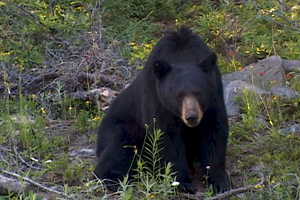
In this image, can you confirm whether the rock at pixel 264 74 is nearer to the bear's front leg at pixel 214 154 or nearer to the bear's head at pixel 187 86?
the bear's front leg at pixel 214 154

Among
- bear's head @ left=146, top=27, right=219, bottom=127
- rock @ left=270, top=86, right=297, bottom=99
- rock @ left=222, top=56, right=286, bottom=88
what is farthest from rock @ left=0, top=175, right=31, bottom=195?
rock @ left=222, top=56, right=286, bottom=88

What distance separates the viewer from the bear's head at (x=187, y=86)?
5.46 m

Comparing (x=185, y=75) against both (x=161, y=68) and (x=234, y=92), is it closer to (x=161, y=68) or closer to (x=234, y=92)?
(x=161, y=68)

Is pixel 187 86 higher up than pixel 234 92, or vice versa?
pixel 187 86

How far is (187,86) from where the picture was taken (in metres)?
5.51

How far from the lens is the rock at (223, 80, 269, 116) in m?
7.77

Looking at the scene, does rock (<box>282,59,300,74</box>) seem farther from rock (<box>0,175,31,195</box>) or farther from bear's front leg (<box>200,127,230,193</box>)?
rock (<box>0,175,31,195</box>)

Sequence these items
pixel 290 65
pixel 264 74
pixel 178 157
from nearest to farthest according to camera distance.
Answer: pixel 178 157 < pixel 264 74 < pixel 290 65

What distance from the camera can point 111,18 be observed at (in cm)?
1140

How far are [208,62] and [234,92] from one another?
248cm

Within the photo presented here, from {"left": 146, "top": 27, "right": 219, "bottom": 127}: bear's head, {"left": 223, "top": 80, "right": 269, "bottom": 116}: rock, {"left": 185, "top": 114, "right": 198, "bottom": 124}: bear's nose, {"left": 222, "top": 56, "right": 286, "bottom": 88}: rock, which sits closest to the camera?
{"left": 185, "top": 114, "right": 198, "bottom": 124}: bear's nose

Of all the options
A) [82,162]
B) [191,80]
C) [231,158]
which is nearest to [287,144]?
[231,158]

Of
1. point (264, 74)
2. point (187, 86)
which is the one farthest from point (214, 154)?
point (264, 74)

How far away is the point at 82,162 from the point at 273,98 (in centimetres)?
262
